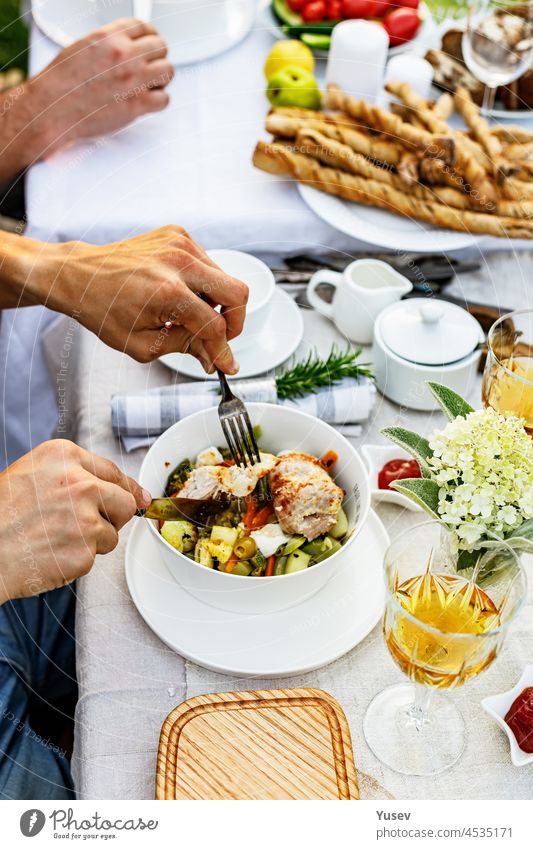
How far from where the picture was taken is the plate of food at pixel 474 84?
1.00 metres

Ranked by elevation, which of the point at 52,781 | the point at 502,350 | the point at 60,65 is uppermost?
the point at 60,65

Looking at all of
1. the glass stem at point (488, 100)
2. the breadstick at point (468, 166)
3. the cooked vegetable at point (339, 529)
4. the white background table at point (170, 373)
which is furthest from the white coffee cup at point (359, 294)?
the glass stem at point (488, 100)

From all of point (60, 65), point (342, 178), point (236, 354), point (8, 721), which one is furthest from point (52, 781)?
point (60, 65)

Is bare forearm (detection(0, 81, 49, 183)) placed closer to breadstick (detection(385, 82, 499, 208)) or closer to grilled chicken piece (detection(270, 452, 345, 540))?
breadstick (detection(385, 82, 499, 208))

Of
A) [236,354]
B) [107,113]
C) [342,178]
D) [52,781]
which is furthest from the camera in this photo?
[107,113]

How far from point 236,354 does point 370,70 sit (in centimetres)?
45

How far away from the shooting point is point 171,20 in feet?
3.36

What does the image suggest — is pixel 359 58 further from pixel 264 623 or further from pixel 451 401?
pixel 264 623

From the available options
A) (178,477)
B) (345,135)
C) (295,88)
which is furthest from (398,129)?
(178,477)

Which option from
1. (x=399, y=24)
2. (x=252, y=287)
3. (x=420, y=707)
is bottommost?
(x=420, y=707)

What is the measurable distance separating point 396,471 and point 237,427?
13 cm

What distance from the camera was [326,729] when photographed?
516 millimetres

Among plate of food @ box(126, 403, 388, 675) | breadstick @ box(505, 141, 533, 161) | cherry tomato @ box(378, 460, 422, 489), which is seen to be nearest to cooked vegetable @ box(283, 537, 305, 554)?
plate of food @ box(126, 403, 388, 675)
